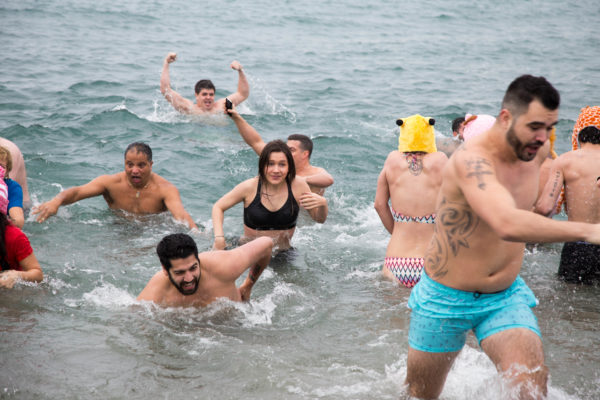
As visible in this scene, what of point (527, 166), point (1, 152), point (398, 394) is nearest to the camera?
point (527, 166)

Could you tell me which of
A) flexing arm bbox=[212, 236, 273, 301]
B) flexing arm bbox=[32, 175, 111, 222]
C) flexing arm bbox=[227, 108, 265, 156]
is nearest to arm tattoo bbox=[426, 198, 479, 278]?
flexing arm bbox=[212, 236, 273, 301]

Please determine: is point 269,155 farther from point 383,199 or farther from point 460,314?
point 460,314

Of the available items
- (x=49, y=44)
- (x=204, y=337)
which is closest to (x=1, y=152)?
(x=204, y=337)

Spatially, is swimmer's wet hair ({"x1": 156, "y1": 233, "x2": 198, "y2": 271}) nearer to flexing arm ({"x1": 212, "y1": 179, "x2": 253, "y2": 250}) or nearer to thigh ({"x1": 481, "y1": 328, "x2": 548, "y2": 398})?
flexing arm ({"x1": 212, "y1": 179, "x2": 253, "y2": 250})

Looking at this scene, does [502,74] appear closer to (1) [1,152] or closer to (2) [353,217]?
(2) [353,217]

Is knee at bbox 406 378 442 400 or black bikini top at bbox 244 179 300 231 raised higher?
A: black bikini top at bbox 244 179 300 231

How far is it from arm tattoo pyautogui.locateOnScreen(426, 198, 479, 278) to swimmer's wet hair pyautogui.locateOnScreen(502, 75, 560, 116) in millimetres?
584

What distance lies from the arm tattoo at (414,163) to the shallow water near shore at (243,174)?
43.7 inches

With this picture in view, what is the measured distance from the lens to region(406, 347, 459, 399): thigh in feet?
12.3

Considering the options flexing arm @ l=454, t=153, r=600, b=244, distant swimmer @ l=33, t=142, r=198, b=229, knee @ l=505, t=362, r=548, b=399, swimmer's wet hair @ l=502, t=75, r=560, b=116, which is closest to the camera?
flexing arm @ l=454, t=153, r=600, b=244

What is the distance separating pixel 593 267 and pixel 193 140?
7.91 meters

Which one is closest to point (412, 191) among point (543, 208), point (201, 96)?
point (543, 208)

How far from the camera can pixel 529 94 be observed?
317 cm

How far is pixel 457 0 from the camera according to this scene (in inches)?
1366
